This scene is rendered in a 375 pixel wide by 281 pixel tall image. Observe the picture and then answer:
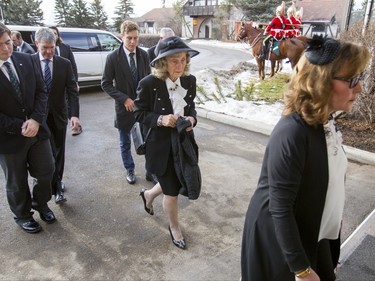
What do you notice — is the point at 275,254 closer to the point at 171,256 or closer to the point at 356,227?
the point at 171,256

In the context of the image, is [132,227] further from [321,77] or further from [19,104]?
[321,77]

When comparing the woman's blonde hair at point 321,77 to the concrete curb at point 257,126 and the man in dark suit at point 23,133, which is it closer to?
the man in dark suit at point 23,133

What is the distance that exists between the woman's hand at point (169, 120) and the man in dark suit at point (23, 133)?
4.01 feet

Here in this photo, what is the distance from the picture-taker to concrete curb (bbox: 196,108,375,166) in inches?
189

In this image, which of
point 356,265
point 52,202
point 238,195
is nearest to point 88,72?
point 52,202

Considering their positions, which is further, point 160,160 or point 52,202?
point 52,202

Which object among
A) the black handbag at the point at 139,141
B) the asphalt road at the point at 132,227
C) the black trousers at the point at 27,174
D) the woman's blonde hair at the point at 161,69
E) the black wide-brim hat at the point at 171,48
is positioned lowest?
the asphalt road at the point at 132,227

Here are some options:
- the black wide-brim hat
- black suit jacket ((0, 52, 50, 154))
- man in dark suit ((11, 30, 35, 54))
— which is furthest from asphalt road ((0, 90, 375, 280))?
man in dark suit ((11, 30, 35, 54))

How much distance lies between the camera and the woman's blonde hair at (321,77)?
4.41 feet

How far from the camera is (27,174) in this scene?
3.10 m

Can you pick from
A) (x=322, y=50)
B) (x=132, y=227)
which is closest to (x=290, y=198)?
(x=322, y=50)

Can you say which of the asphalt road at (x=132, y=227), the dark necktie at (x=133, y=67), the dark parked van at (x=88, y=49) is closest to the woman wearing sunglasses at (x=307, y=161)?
the asphalt road at (x=132, y=227)

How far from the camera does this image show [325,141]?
56.0 inches

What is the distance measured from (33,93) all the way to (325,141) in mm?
2587
